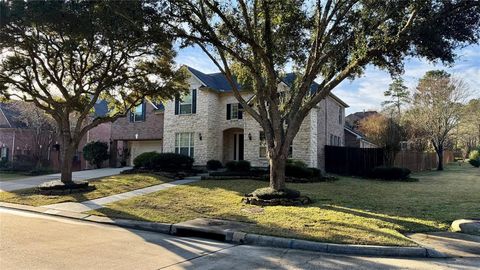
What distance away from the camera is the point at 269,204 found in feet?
39.3

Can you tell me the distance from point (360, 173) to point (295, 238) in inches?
671

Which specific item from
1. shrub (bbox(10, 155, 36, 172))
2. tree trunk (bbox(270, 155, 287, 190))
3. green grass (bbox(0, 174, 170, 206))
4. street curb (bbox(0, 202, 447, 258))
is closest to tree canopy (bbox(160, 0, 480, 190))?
tree trunk (bbox(270, 155, 287, 190))

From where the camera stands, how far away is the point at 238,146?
88.2 ft

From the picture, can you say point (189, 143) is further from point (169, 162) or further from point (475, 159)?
point (475, 159)

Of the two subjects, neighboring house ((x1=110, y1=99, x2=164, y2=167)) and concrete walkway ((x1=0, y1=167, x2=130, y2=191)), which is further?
neighboring house ((x1=110, y1=99, x2=164, y2=167))

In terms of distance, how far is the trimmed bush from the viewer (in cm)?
2169

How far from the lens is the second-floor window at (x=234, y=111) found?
84.7ft

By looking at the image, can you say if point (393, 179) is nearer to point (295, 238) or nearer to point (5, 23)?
point (295, 238)

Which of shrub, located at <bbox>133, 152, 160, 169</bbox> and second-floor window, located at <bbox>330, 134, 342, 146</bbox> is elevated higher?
second-floor window, located at <bbox>330, 134, 342, 146</bbox>

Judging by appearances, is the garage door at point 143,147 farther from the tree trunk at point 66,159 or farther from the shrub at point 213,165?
the tree trunk at point 66,159

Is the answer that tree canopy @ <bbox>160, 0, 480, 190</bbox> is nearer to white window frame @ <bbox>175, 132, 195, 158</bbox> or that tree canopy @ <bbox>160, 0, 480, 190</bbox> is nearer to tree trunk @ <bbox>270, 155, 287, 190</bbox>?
tree trunk @ <bbox>270, 155, 287, 190</bbox>

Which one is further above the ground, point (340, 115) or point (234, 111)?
point (340, 115)

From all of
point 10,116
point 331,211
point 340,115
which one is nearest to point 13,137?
point 10,116

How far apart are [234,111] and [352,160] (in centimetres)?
849
